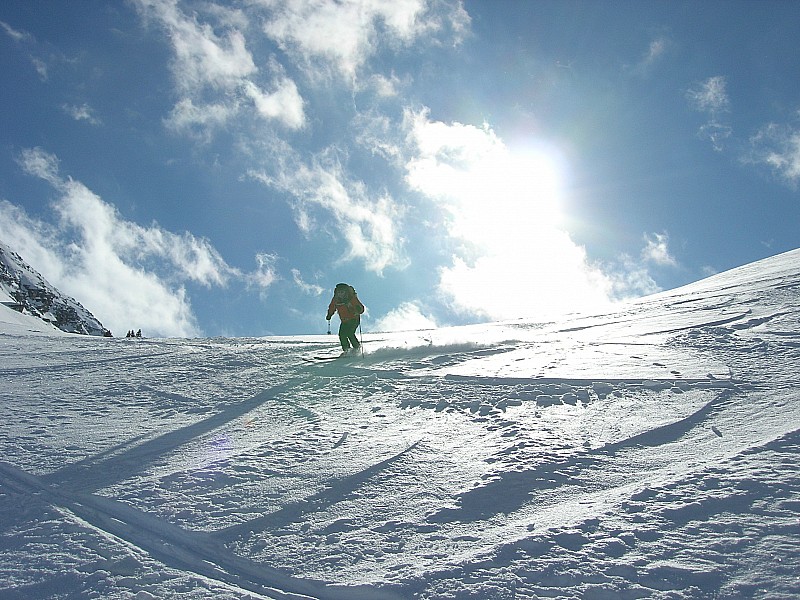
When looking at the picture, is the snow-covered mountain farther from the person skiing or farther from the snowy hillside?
the snowy hillside

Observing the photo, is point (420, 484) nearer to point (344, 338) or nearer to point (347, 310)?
point (344, 338)

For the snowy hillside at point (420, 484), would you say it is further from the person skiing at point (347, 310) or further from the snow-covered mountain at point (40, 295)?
the snow-covered mountain at point (40, 295)

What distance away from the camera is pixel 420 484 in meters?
4.23

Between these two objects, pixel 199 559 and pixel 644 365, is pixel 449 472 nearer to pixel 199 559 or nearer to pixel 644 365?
pixel 199 559

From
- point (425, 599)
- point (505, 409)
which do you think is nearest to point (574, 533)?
point (425, 599)

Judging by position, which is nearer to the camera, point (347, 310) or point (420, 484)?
point (420, 484)

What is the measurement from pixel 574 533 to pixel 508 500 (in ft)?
1.96

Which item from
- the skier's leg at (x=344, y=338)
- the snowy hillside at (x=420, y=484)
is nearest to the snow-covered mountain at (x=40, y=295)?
the skier's leg at (x=344, y=338)

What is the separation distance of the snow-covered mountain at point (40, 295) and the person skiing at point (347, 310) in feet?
239

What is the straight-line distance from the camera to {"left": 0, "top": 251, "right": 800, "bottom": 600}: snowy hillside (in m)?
3.04

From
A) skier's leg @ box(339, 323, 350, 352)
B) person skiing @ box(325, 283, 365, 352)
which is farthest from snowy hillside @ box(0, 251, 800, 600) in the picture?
person skiing @ box(325, 283, 365, 352)

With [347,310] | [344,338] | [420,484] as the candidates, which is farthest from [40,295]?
[420,484]

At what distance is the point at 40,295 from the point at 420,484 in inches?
3880

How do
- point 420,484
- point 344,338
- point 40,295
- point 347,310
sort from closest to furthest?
1. point 420,484
2. point 344,338
3. point 347,310
4. point 40,295
